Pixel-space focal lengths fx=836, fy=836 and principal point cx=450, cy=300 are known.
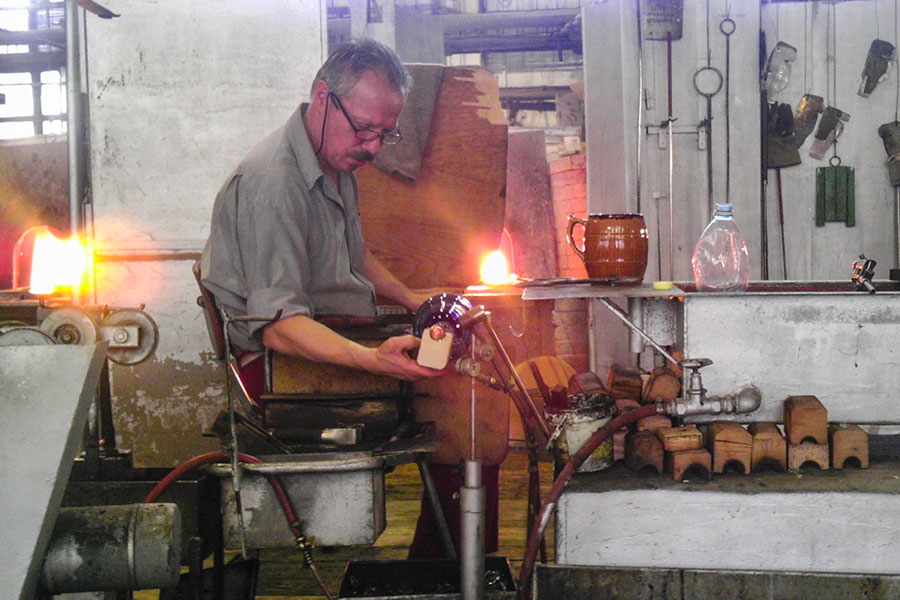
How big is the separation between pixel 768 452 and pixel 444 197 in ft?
6.34

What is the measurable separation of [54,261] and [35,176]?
11.5 feet

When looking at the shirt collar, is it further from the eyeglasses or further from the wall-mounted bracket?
the wall-mounted bracket

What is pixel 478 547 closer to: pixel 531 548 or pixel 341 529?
pixel 531 548

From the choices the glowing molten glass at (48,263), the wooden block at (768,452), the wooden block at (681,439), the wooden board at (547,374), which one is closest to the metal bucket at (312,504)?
the wooden block at (681,439)

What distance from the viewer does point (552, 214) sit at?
5871 millimetres

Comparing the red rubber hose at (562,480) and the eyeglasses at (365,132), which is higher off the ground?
the eyeglasses at (365,132)

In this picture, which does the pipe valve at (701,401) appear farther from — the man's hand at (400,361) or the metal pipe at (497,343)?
the man's hand at (400,361)

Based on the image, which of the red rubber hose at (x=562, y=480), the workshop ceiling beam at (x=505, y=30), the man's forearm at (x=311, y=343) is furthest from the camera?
the workshop ceiling beam at (x=505, y=30)

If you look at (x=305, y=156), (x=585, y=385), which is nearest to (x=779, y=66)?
(x=585, y=385)

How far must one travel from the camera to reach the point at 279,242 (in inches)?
82.7

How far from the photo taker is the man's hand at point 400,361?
1806 millimetres

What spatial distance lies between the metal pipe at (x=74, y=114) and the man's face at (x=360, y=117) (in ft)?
7.16

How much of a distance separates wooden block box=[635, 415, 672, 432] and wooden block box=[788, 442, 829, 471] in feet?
0.96

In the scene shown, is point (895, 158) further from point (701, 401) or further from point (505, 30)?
point (505, 30)
